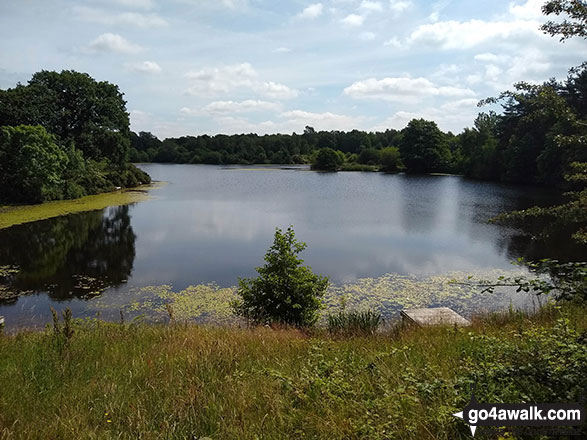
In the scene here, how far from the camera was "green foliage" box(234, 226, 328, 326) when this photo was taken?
24.0 feet

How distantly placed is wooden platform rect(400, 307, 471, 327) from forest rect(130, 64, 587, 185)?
3.35 meters

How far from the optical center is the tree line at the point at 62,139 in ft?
77.9

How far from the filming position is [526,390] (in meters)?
2.66

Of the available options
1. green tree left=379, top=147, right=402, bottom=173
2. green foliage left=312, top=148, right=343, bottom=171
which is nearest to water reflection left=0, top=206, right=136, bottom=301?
green tree left=379, top=147, right=402, bottom=173

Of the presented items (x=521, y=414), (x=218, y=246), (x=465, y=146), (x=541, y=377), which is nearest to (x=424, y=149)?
(x=465, y=146)

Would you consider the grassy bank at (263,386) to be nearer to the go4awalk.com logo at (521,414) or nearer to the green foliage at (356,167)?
the go4awalk.com logo at (521,414)

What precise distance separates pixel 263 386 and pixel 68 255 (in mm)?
12445

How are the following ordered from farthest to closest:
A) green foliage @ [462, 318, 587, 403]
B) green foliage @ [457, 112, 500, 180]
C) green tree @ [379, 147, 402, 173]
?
1. green tree @ [379, 147, 402, 173]
2. green foliage @ [457, 112, 500, 180]
3. green foliage @ [462, 318, 587, 403]

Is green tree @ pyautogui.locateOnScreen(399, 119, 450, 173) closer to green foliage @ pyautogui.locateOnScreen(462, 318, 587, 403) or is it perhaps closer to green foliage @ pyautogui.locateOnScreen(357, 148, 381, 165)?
green foliage @ pyautogui.locateOnScreen(357, 148, 381, 165)

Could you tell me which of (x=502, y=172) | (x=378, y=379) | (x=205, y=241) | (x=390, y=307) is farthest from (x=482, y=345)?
(x=502, y=172)

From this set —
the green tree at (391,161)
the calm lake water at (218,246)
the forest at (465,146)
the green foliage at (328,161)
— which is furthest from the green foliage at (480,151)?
the calm lake water at (218,246)

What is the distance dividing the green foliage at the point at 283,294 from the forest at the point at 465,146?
14.3ft

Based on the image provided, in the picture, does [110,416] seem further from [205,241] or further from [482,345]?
[205,241]

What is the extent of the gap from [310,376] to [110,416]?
1628 millimetres
